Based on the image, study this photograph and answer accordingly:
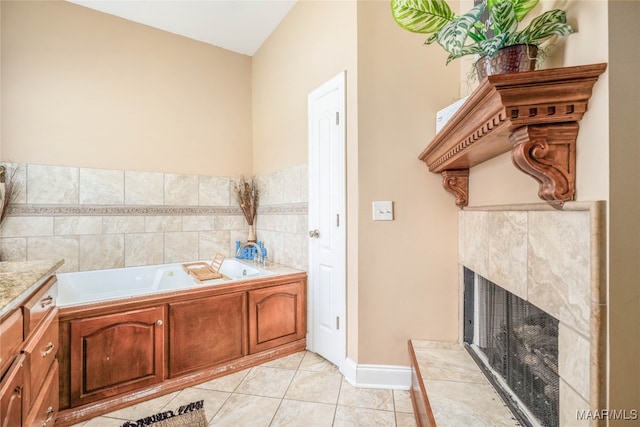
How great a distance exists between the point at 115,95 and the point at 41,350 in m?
2.30

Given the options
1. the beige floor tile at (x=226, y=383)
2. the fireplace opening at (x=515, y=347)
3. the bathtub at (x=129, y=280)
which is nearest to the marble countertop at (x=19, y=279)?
the bathtub at (x=129, y=280)

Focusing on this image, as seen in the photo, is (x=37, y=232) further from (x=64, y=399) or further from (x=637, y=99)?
(x=637, y=99)

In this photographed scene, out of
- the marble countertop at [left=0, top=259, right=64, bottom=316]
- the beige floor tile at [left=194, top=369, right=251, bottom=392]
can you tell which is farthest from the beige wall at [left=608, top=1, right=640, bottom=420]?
the beige floor tile at [left=194, top=369, right=251, bottom=392]

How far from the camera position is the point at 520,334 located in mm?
1161

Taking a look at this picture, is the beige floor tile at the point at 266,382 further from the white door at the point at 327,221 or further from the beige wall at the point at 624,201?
the beige wall at the point at 624,201

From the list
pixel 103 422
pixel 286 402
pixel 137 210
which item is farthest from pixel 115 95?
pixel 286 402

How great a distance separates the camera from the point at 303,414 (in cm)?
162

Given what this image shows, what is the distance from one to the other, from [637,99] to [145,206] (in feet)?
10.4

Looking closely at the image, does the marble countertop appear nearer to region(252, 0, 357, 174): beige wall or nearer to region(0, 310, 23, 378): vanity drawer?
region(0, 310, 23, 378): vanity drawer

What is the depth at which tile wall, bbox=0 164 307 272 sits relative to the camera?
7.51ft

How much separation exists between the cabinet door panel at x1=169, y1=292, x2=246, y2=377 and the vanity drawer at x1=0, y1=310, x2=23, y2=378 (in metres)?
0.91

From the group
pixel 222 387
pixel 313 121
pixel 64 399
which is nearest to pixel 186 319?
pixel 222 387

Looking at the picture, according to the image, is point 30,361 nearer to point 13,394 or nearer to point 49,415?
point 13,394

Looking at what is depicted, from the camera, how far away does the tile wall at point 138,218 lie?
2.29 metres
